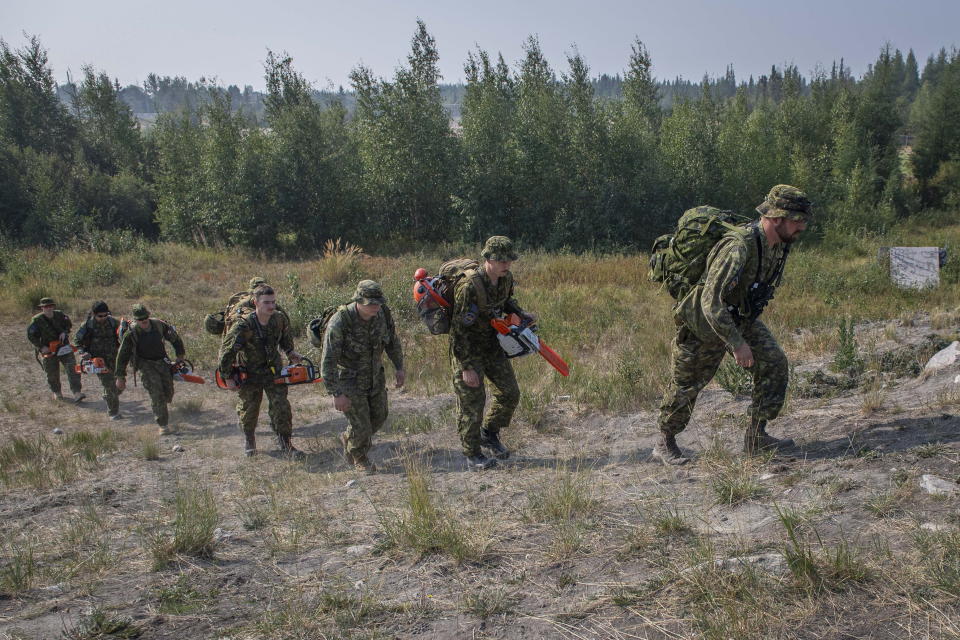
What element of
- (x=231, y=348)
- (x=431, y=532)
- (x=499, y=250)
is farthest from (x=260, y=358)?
(x=431, y=532)

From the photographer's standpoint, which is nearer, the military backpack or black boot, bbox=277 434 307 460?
the military backpack

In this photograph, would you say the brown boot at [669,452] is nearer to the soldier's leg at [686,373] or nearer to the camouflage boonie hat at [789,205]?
the soldier's leg at [686,373]

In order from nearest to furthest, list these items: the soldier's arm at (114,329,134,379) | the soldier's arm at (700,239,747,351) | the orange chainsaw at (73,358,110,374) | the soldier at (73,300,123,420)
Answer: the soldier's arm at (700,239,747,351) < the soldier's arm at (114,329,134,379) < the orange chainsaw at (73,358,110,374) < the soldier at (73,300,123,420)

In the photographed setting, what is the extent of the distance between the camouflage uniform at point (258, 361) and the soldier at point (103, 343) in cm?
338

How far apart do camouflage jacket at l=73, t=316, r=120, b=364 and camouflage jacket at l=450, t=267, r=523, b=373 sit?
637 cm

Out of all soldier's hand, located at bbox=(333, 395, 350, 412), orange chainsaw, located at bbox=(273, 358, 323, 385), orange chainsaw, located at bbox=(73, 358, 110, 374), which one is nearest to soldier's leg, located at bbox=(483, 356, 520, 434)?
soldier's hand, located at bbox=(333, 395, 350, 412)

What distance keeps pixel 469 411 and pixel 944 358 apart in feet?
13.8

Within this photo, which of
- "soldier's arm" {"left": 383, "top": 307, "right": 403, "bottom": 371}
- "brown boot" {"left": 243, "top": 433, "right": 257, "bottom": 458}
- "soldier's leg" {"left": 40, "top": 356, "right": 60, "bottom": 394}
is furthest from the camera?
"soldier's leg" {"left": 40, "top": 356, "right": 60, "bottom": 394}

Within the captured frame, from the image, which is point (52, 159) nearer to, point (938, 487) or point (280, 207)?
point (280, 207)

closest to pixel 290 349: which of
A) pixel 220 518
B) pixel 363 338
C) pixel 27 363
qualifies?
pixel 363 338

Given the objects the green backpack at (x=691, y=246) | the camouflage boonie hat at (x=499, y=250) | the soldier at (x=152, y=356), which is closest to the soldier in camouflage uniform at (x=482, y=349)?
the camouflage boonie hat at (x=499, y=250)

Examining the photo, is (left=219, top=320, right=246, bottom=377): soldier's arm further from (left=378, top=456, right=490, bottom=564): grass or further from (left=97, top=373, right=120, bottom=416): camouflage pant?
(left=97, top=373, right=120, bottom=416): camouflage pant

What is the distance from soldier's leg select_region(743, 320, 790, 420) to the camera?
3.99 metres

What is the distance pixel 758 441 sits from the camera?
13.9 ft
